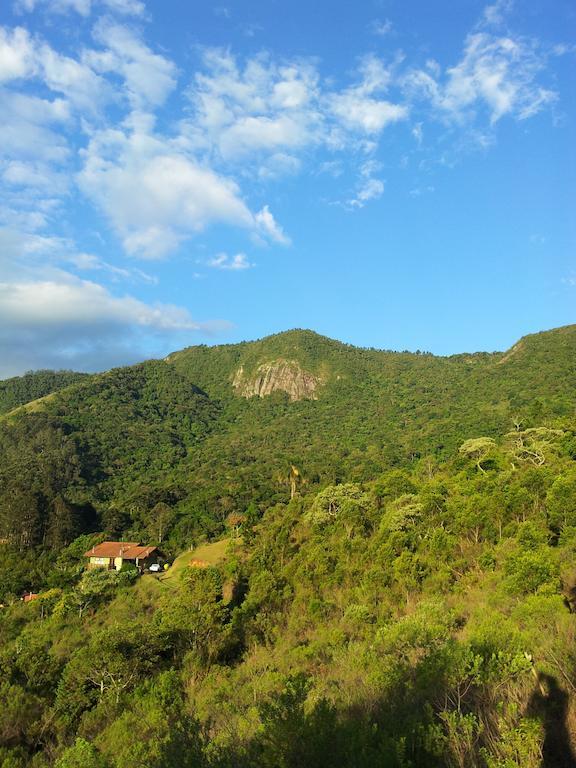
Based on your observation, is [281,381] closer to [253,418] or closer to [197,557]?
[253,418]

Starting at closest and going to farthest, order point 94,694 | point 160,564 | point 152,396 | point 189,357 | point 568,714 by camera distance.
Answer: point 568,714 < point 94,694 < point 160,564 < point 152,396 < point 189,357

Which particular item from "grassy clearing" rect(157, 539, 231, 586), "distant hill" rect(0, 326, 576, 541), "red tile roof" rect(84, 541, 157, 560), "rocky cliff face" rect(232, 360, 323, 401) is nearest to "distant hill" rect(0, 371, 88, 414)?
"distant hill" rect(0, 326, 576, 541)

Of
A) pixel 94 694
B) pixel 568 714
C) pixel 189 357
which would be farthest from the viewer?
pixel 189 357

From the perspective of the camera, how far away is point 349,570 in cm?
3238

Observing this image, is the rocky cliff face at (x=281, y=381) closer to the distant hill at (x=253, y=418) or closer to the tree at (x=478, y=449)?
the distant hill at (x=253, y=418)

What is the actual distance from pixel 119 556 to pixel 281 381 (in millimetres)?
104575

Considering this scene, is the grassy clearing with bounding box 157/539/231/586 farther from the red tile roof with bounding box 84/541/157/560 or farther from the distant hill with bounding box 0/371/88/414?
the distant hill with bounding box 0/371/88/414

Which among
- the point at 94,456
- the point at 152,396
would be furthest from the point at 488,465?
the point at 152,396

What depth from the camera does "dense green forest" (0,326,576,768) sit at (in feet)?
35.9

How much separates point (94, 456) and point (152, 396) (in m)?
46.7

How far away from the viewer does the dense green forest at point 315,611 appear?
1094cm

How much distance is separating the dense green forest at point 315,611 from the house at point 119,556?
2.40m

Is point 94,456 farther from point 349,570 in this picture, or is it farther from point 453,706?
point 453,706

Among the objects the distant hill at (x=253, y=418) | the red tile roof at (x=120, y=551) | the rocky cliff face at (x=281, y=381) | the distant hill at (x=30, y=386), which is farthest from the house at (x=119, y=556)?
the distant hill at (x=30, y=386)
